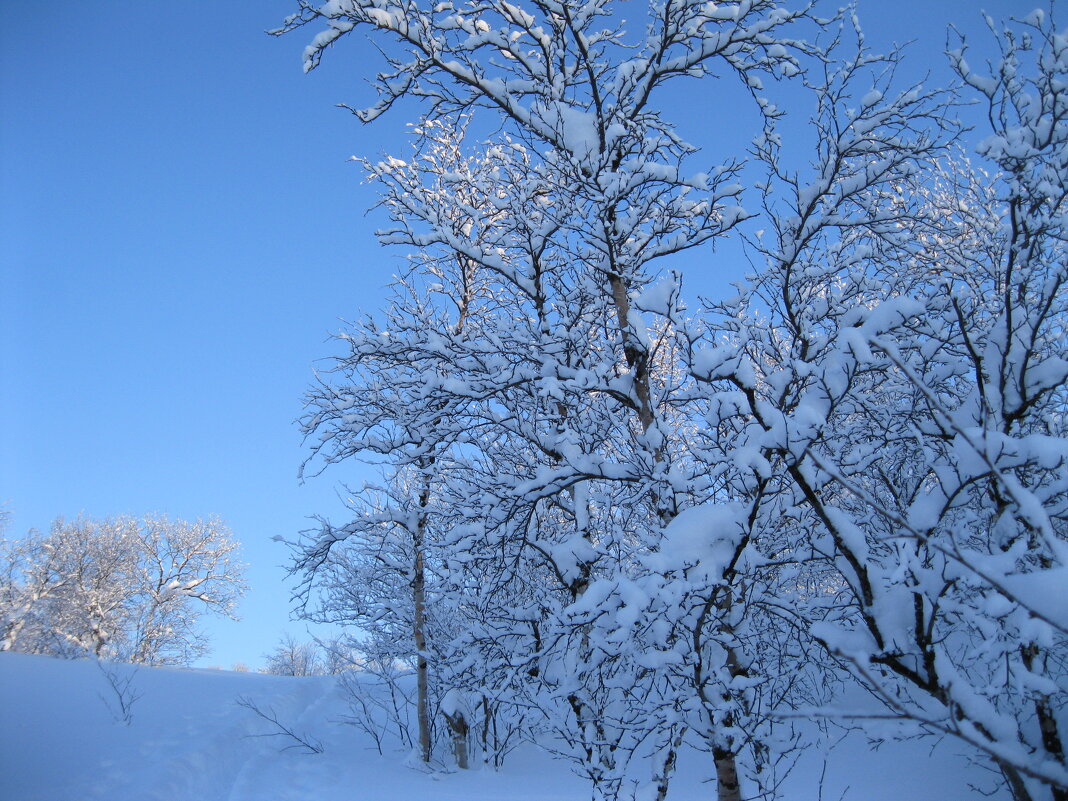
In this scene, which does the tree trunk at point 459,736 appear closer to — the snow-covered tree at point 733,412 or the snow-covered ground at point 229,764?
the snow-covered ground at point 229,764

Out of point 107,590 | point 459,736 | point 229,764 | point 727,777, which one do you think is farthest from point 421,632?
point 107,590

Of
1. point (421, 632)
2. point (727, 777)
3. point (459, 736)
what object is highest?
point (421, 632)

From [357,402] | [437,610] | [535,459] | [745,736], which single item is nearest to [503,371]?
[535,459]

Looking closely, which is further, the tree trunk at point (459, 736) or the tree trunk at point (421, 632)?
the tree trunk at point (459, 736)

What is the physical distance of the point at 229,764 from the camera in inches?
277

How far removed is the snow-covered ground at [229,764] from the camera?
17.6ft

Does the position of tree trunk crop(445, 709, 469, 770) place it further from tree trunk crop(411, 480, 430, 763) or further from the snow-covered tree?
the snow-covered tree

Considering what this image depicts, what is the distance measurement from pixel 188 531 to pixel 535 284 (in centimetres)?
2522

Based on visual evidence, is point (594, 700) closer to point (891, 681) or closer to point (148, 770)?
point (891, 681)

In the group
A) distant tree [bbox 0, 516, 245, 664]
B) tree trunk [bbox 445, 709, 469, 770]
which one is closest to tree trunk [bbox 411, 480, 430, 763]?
tree trunk [bbox 445, 709, 469, 770]

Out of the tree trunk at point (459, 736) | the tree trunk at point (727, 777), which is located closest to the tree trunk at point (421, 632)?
the tree trunk at point (459, 736)

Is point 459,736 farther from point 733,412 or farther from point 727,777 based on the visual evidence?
point 733,412

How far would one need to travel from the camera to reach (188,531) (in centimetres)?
2561

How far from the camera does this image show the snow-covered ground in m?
5.35
